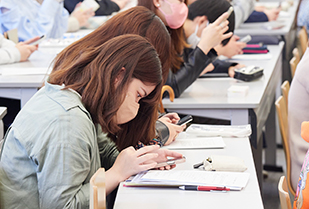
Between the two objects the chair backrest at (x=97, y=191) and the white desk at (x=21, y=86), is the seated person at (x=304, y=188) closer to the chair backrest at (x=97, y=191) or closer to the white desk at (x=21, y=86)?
the chair backrest at (x=97, y=191)

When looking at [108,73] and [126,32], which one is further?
[126,32]

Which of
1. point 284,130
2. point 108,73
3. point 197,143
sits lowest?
point 284,130

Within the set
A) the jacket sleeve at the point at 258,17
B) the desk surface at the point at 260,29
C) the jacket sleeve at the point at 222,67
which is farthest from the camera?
the jacket sleeve at the point at 258,17

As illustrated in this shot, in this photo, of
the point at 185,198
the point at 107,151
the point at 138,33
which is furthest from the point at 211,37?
the point at 185,198

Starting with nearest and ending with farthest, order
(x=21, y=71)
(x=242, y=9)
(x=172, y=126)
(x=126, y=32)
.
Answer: (x=126, y=32) < (x=172, y=126) < (x=21, y=71) < (x=242, y=9)

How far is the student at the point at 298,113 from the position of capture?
1.68 m

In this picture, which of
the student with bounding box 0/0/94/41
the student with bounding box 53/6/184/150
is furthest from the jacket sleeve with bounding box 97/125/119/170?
the student with bounding box 0/0/94/41

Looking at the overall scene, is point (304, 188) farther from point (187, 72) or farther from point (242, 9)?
point (242, 9)

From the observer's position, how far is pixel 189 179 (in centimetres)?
115

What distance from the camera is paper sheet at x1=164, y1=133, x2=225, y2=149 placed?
147cm

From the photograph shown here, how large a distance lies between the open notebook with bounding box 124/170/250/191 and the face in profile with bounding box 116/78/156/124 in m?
0.18

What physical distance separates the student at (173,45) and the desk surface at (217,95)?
87mm

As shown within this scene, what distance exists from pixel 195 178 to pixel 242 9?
3334mm

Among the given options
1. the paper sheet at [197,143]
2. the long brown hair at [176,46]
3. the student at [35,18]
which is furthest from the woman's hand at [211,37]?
the student at [35,18]
